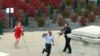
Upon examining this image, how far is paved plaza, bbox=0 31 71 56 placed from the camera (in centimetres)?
2211

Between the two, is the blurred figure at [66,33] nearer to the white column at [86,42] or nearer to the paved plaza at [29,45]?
the paved plaza at [29,45]

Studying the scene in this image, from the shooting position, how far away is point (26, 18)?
31.7 m

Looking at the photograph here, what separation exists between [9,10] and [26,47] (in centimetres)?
660

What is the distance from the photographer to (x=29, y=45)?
79.0 feet

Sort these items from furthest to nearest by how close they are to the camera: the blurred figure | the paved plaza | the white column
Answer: the paved plaza < the blurred figure < the white column

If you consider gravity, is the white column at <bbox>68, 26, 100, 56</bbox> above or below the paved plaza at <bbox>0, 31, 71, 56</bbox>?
above

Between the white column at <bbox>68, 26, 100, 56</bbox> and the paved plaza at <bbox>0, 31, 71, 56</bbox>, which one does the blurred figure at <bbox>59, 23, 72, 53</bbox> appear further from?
the white column at <bbox>68, 26, 100, 56</bbox>

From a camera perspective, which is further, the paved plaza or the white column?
the paved plaza

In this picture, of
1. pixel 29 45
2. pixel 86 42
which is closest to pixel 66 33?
pixel 29 45

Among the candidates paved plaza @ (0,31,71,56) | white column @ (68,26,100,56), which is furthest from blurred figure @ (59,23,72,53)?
white column @ (68,26,100,56)

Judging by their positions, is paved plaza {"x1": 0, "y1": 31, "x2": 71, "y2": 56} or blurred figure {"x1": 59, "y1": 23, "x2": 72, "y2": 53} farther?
paved plaza {"x1": 0, "y1": 31, "x2": 71, "y2": 56}

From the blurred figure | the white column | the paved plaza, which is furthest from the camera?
the paved plaza

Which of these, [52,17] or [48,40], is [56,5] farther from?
[48,40]

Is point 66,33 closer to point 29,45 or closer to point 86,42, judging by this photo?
point 29,45
